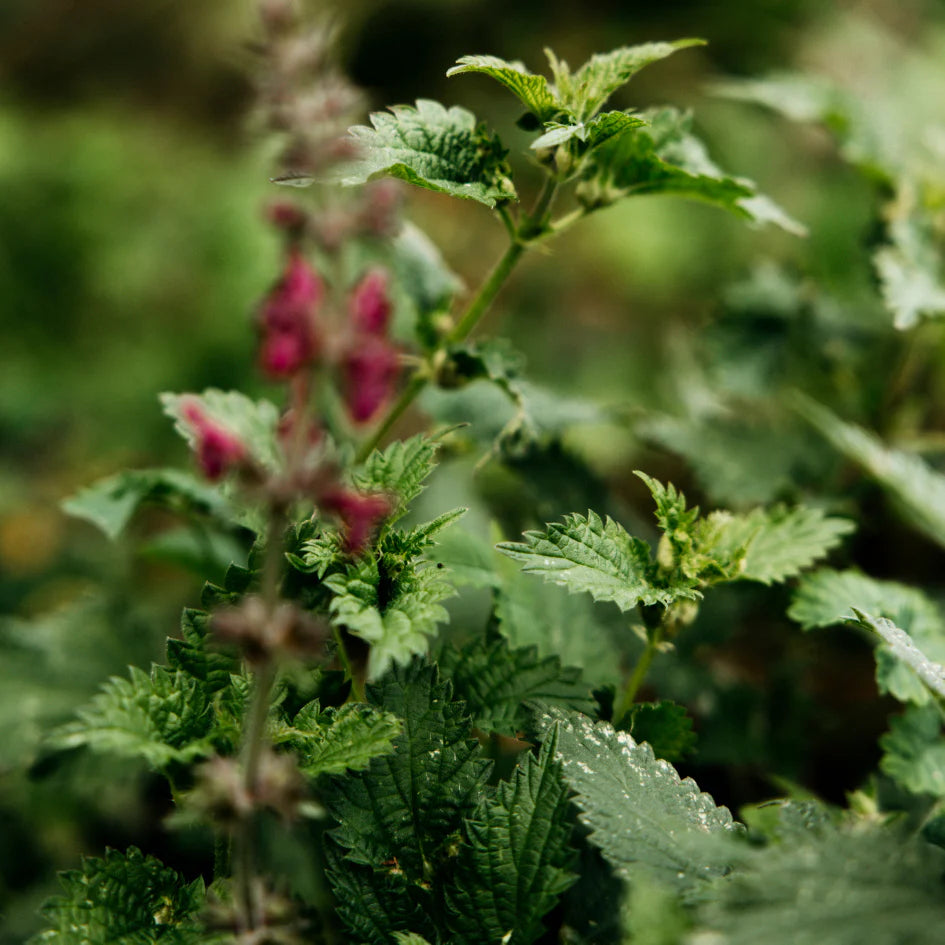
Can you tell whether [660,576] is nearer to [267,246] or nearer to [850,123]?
[850,123]

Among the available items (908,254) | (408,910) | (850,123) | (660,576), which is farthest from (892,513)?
(408,910)

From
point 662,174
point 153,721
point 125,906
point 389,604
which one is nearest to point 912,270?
point 662,174

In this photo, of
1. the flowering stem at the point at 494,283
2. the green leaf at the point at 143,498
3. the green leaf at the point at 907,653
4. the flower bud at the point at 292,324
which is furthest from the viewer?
the green leaf at the point at 143,498

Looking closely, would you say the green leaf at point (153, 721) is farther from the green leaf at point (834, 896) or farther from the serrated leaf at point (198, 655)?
the green leaf at point (834, 896)

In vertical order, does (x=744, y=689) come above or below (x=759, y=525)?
below

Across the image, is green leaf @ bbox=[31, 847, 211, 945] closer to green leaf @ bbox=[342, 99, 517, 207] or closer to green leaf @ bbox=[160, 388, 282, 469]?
green leaf @ bbox=[160, 388, 282, 469]

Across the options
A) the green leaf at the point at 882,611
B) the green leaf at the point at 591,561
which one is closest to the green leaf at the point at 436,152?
the green leaf at the point at 591,561

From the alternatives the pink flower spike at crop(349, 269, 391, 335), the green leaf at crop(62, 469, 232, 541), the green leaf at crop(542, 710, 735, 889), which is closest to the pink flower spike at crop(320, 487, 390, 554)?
the pink flower spike at crop(349, 269, 391, 335)
